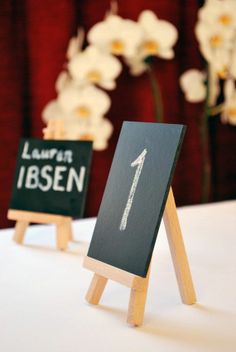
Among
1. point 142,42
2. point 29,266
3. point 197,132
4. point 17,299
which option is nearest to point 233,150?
point 197,132

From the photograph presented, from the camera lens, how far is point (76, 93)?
6.72 feet

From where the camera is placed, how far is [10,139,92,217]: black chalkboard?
1.45 meters

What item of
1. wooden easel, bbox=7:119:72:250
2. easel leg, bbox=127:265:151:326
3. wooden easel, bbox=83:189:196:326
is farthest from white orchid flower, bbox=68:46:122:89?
easel leg, bbox=127:265:151:326

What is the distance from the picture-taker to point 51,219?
57.4 inches

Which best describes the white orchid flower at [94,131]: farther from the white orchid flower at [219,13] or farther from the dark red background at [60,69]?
the white orchid flower at [219,13]

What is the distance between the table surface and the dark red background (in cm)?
56

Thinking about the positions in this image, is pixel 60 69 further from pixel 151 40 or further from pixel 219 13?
pixel 219 13

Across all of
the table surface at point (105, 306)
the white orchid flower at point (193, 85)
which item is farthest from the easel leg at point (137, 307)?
the white orchid flower at point (193, 85)

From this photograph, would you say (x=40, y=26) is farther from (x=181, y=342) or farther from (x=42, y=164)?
(x=181, y=342)

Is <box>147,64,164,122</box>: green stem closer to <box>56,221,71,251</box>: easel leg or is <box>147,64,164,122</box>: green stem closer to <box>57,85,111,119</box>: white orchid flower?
<box>57,85,111,119</box>: white orchid flower

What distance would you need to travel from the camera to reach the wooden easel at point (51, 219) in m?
1.44

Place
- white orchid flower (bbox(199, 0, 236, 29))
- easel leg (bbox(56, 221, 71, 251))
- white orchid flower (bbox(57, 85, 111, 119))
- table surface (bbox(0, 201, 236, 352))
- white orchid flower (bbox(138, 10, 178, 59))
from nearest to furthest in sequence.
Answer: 1. table surface (bbox(0, 201, 236, 352))
2. easel leg (bbox(56, 221, 71, 251))
3. white orchid flower (bbox(57, 85, 111, 119))
4. white orchid flower (bbox(138, 10, 178, 59))
5. white orchid flower (bbox(199, 0, 236, 29))

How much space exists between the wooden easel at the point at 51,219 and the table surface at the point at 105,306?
3 centimetres

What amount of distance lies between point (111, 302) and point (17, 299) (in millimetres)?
Answer: 179
